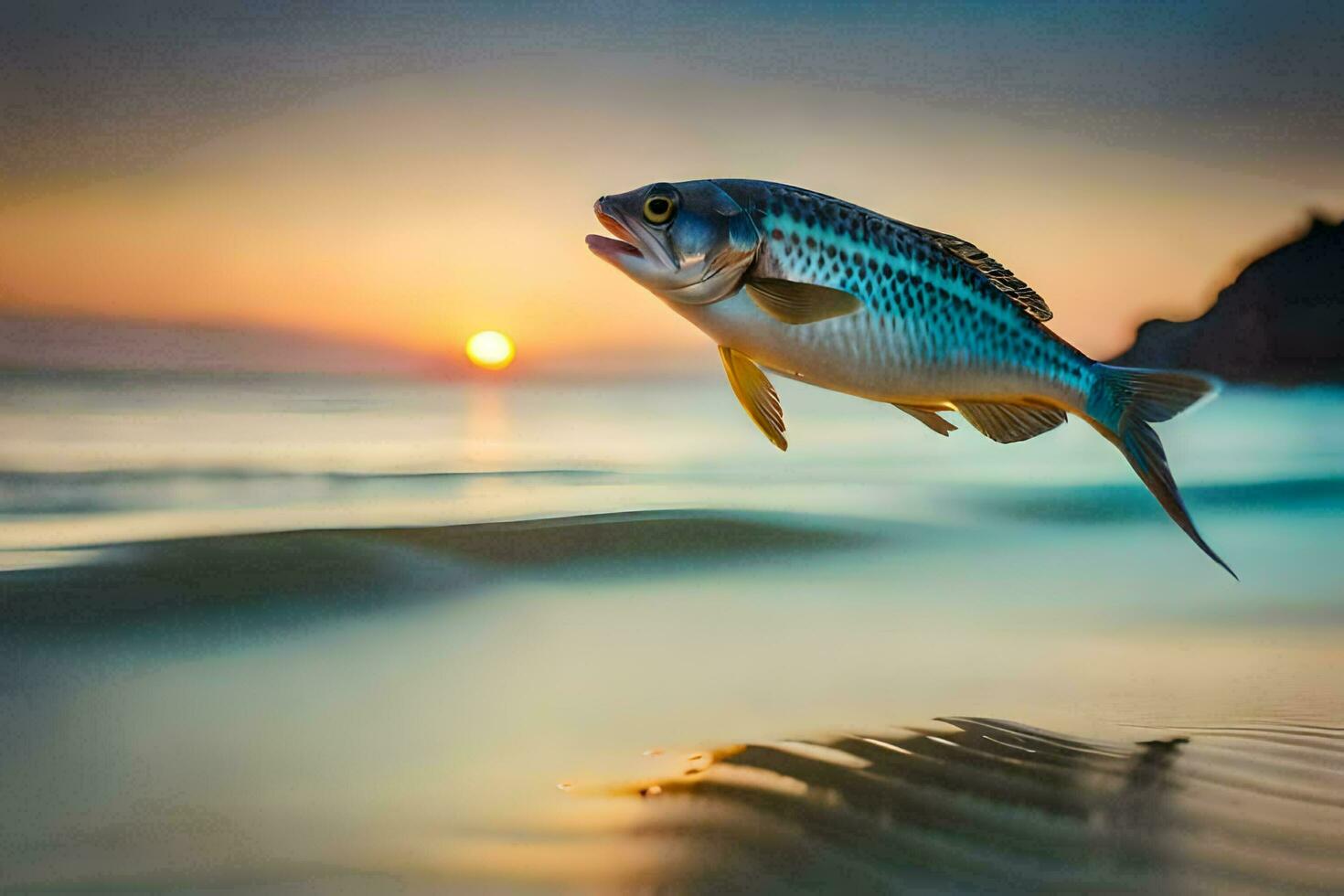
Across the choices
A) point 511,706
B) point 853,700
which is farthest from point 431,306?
point 853,700

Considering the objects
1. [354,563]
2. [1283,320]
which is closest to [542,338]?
[354,563]

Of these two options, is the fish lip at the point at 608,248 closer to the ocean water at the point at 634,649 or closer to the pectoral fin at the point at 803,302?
the pectoral fin at the point at 803,302

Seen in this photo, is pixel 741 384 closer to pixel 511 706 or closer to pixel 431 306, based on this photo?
pixel 511 706

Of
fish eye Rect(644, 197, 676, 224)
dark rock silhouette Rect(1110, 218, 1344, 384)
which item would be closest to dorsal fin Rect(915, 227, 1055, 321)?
fish eye Rect(644, 197, 676, 224)

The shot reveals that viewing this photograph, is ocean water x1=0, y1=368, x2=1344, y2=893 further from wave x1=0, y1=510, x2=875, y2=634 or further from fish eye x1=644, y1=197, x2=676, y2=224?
fish eye x1=644, y1=197, x2=676, y2=224

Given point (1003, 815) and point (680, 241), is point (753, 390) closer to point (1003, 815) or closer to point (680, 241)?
point (680, 241)
